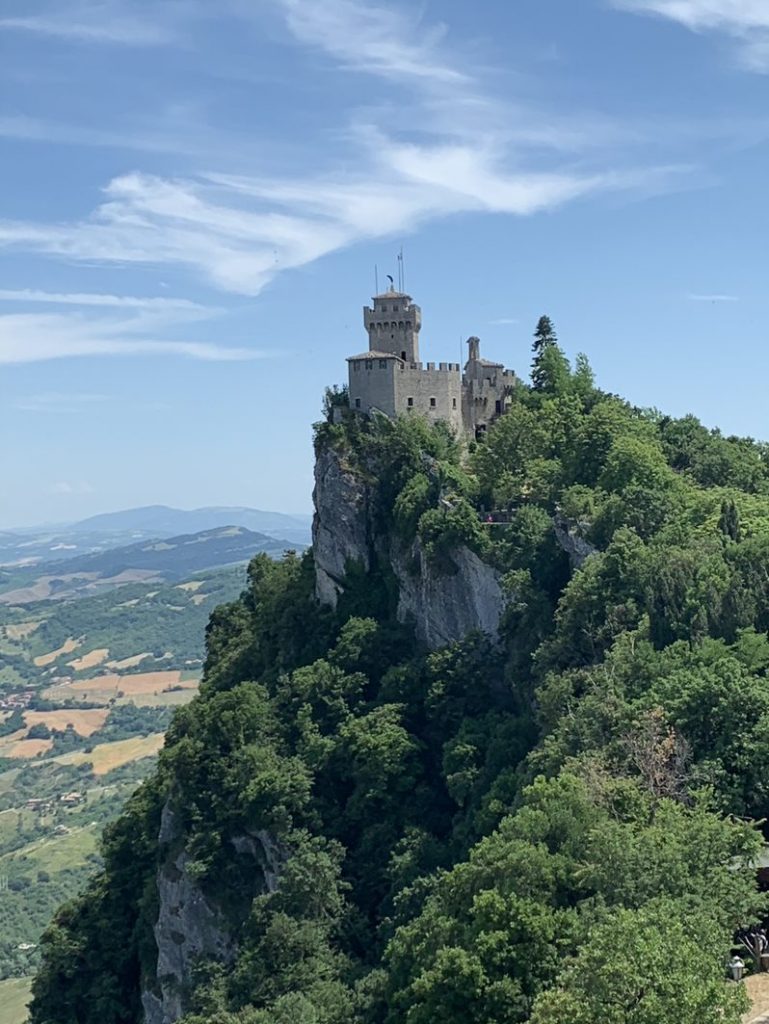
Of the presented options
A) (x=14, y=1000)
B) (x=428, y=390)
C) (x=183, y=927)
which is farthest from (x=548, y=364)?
(x=14, y=1000)

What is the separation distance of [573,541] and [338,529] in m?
19.9

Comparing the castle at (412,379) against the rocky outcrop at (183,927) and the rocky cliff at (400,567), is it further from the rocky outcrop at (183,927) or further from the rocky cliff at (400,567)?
the rocky outcrop at (183,927)

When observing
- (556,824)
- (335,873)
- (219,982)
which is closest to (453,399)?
(335,873)

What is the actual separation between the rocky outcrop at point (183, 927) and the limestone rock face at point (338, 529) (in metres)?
19.2

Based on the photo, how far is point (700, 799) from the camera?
35.9 meters

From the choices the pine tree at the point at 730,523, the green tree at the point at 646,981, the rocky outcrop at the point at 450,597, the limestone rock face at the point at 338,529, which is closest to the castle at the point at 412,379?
the limestone rock face at the point at 338,529

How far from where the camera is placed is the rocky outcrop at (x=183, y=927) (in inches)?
2475

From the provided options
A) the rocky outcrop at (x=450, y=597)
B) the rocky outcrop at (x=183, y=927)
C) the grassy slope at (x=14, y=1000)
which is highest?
the rocky outcrop at (x=450, y=597)

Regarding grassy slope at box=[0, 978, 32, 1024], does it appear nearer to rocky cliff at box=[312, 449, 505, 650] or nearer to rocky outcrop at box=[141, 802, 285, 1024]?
rocky outcrop at box=[141, 802, 285, 1024]

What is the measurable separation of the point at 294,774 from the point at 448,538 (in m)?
16.4

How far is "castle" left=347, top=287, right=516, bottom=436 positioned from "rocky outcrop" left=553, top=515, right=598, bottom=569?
60.9 ft

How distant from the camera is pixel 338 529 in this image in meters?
79.2

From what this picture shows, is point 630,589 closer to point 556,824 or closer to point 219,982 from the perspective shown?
point 556,824

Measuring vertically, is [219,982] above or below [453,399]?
below
